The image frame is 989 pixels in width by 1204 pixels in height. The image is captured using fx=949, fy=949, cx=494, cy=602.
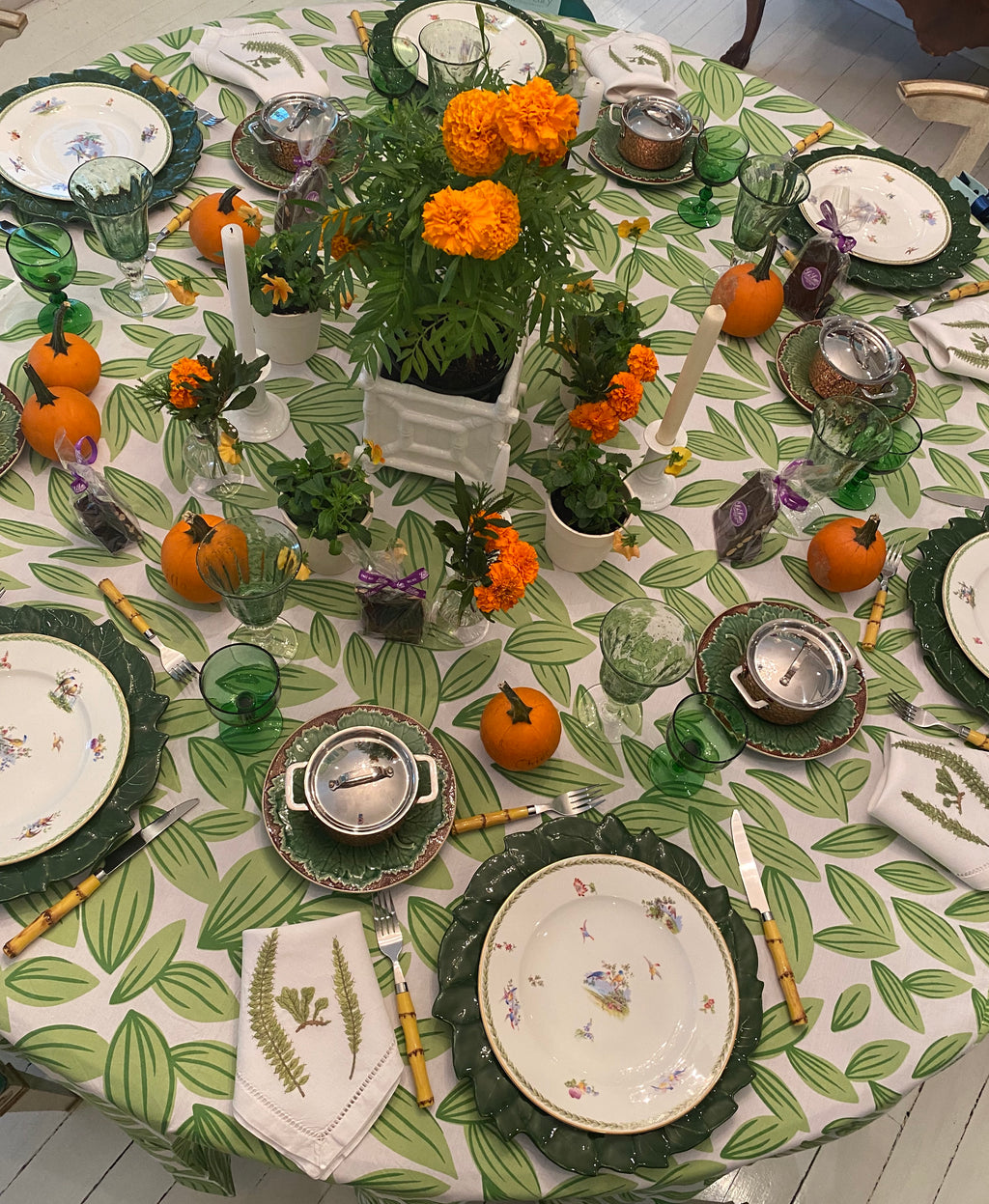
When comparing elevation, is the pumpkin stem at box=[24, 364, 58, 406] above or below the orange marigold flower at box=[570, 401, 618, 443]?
below

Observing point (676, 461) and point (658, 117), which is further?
point (658, 117)

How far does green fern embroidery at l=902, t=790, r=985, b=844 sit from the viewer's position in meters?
1.28

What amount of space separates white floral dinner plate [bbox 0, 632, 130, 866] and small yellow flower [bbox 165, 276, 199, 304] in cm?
68

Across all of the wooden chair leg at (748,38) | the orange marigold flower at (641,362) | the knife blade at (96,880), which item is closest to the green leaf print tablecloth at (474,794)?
the knife blade at (96,880)

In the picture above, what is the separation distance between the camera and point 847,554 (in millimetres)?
1461

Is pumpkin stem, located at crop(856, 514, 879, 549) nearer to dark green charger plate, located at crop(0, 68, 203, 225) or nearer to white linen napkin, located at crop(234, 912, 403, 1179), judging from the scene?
white linen napkin, located at crop(234, 912, 403, 1179)

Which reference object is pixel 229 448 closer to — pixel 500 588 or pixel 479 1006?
pixel 500 588

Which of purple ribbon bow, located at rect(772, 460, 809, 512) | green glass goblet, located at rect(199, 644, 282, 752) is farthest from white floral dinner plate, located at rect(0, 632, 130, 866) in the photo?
purple ribbon bow, located at rect(772, 460, 809, 512)

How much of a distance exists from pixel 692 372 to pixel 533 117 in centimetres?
53

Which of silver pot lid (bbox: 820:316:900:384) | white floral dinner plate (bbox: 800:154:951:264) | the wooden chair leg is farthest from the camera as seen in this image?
the wooden chair leg

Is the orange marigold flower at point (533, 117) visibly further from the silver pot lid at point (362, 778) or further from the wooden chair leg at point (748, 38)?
the wooden chair leg at point (748, 38)

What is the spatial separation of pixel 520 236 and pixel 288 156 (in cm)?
79

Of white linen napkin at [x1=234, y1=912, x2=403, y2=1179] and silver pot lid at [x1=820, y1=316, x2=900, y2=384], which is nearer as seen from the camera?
white linen napkin at [x1=234, y1=912, x2=403, y2=1179]

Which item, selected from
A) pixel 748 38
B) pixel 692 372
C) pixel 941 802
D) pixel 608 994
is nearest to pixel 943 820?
pixel 941 802
